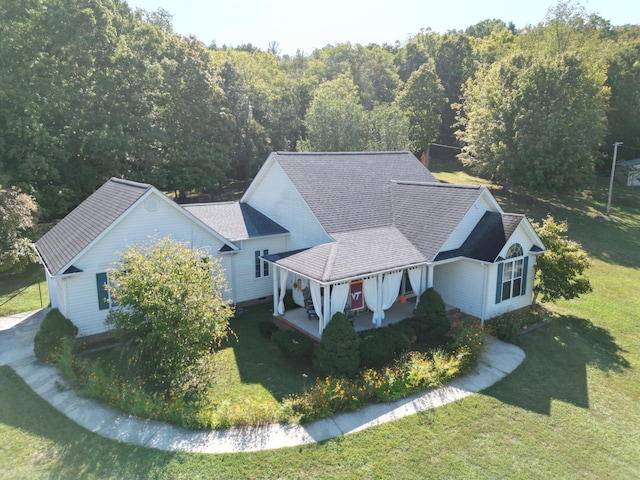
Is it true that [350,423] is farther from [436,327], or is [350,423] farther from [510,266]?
[510,266]

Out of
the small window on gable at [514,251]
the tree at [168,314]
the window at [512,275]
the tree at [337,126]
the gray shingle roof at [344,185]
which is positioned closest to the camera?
the tree at [168,314]

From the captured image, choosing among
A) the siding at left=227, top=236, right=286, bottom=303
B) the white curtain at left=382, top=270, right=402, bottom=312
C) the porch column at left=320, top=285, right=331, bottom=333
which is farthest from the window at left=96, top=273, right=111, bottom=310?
the white curtain at left=382, top=270, right=402, bottom=312

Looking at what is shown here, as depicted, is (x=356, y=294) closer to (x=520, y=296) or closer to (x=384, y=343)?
(x=384, y=343)

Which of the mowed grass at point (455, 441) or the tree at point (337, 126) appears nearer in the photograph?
the mowed grass at point (455, 441)

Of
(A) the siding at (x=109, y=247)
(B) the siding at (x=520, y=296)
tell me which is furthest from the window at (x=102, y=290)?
(B) the siding at (x=520, y=296)

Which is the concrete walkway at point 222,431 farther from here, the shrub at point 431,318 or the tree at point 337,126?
the tree at point 337,126

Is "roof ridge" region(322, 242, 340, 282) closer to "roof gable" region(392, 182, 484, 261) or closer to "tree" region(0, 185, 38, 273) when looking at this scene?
"roof gable" region(392, 182, 484, 261)

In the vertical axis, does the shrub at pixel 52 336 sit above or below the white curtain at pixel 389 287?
below
